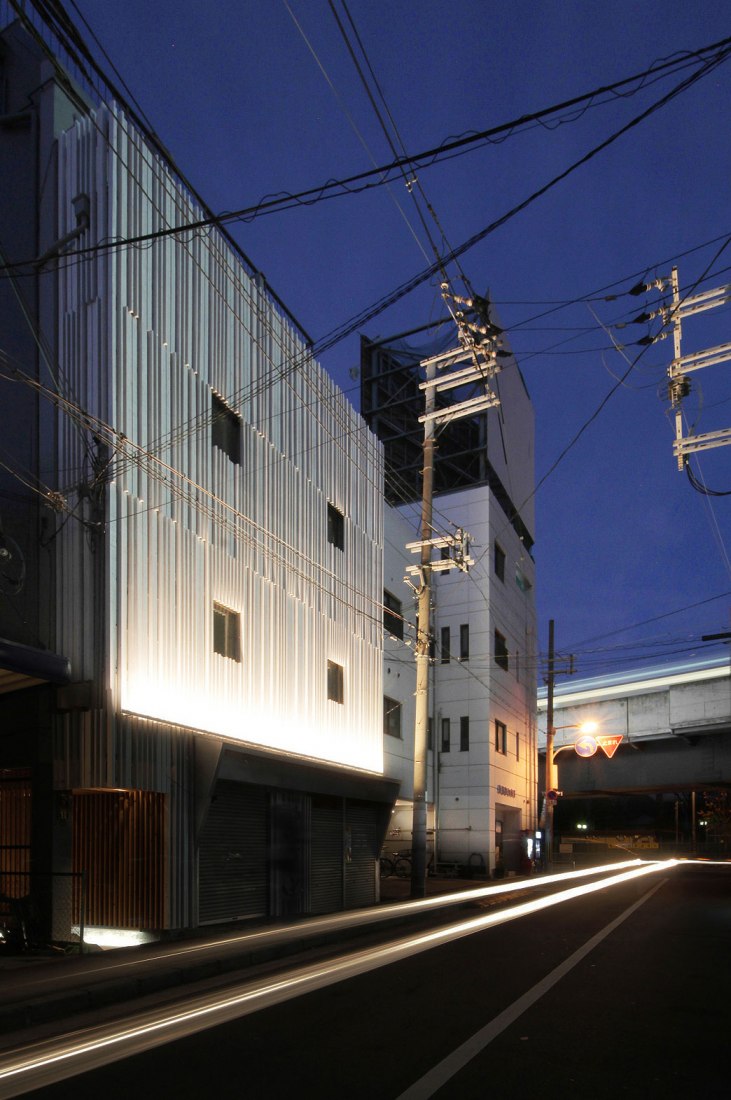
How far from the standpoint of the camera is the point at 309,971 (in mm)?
11961

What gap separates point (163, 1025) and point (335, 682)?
16.2 meters

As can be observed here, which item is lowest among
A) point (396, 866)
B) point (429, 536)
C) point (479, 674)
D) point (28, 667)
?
point (396, 866)

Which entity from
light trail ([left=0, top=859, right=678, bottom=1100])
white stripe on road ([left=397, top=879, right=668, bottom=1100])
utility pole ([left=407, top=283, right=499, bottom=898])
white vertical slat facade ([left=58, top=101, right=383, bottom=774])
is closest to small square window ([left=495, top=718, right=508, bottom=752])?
utility pole ([left=407, top=283, right=499, bottom=898])

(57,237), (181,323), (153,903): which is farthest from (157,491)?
(153,903)

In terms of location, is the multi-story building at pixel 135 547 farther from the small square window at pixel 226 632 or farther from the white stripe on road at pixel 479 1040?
the white stripe on road at pixel 479 1040

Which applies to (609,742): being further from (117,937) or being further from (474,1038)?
(474,1038)

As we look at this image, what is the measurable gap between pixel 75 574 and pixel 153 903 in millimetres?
5565

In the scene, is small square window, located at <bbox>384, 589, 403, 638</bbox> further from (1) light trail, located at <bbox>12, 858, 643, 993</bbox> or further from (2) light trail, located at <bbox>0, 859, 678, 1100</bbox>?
(2) light trail, located at <bbox>0, 859, 678, 1100</bbox>

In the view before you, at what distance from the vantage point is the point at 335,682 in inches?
981

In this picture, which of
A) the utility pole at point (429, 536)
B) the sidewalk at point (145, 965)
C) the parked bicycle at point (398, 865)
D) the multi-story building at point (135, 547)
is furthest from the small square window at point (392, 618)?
the sidewalk at point (145, 965)

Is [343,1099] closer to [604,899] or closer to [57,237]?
[57,237]

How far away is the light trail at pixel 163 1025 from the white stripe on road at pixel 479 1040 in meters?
→ 2.13

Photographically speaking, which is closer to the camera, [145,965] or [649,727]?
[145,965]

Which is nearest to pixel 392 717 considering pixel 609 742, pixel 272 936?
pixel 609 742
